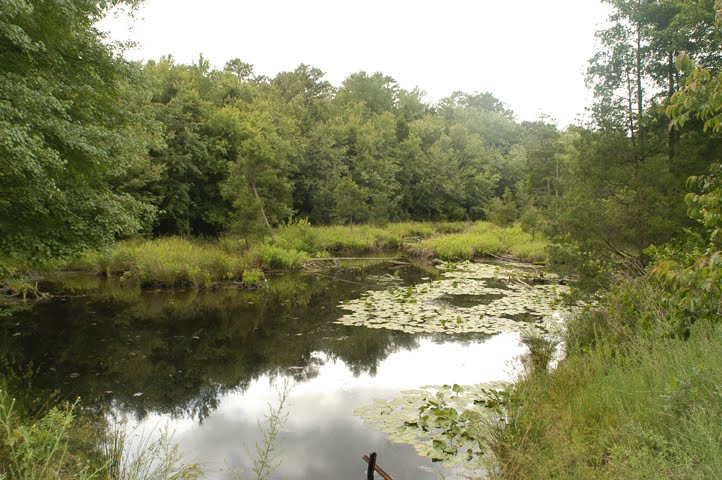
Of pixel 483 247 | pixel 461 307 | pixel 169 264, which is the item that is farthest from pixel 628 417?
pixel 483 247

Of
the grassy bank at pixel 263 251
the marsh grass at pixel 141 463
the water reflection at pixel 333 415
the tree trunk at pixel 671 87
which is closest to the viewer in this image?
the marsh grass at pixel 141 463

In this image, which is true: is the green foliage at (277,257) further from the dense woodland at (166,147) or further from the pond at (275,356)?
the pond at (275,356)

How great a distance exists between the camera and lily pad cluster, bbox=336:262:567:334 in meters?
10.5

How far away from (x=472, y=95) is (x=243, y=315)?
67.3 m

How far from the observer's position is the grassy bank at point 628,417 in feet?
9.95

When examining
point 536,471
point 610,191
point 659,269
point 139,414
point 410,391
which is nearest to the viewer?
point 659,269

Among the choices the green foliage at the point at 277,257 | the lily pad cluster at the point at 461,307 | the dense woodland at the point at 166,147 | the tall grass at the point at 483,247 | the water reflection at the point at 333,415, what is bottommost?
the water reflection at the point at 333,415

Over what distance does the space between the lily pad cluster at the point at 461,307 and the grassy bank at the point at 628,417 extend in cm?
395

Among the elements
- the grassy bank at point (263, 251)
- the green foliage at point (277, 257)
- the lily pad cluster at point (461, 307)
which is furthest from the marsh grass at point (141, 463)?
the green foliage at point (277, 257)

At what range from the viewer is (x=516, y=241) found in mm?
24500

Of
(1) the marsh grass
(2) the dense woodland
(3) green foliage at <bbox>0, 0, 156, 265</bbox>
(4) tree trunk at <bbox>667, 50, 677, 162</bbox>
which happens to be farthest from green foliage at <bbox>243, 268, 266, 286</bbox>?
(4) tree trunk at <bbox>667, 50, 677, 162</bbox>

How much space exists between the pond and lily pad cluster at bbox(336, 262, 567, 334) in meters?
0.06

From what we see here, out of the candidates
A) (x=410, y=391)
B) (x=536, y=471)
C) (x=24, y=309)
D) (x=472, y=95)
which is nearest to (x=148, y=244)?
(x=24, y=309)

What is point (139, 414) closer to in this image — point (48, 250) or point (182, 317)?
point (48, 250)
